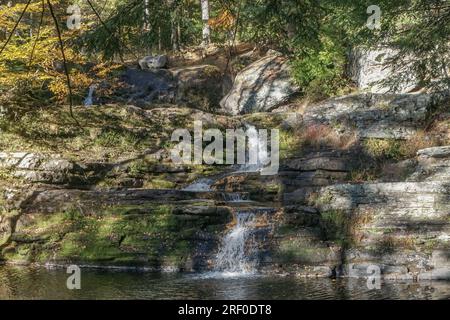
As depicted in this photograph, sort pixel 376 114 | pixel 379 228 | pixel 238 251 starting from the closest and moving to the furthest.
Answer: pixel 379 228
pixel 238 251
pixel 376 114

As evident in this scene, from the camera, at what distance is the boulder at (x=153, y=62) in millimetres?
27672

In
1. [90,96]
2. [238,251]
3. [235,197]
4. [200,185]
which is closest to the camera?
[238,251]

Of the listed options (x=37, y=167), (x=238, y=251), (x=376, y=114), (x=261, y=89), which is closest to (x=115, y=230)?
(x=238, y=251)

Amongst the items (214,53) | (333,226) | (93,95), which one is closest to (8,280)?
(333,226)

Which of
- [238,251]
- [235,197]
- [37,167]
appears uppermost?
[37,167]

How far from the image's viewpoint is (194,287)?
10.0m

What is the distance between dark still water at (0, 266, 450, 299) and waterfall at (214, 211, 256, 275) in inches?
27.3

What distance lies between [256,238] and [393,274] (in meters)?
3.21

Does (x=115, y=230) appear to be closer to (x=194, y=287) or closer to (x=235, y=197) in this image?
(x=194, y=287)

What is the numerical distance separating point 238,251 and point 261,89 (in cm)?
1290

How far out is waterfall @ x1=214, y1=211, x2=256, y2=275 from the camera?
11906mm

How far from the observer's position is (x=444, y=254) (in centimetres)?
1088

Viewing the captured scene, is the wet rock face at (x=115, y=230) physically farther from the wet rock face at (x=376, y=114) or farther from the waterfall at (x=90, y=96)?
the waterfall at (x=90, y=96)

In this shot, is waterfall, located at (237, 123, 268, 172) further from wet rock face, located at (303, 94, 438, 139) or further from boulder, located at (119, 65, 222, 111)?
boulder, located at (119, 65, 222, 111)
